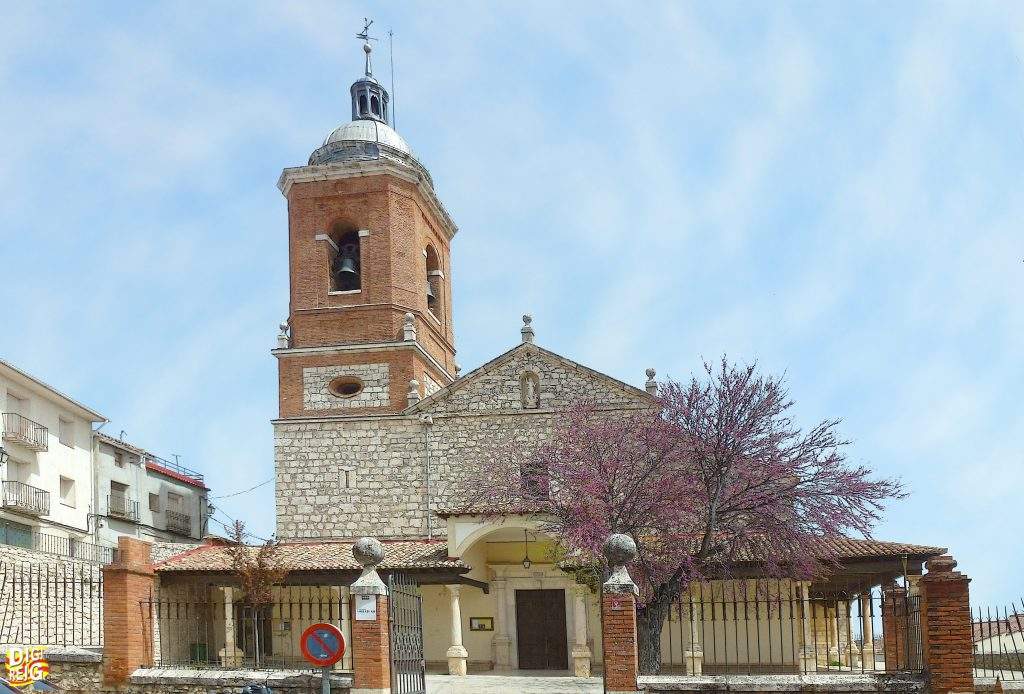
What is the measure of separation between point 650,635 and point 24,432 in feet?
78.7

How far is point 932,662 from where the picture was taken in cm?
1468

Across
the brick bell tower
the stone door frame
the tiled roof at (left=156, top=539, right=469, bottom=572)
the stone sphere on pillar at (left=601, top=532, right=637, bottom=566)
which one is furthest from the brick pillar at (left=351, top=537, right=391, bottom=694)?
the brick bell tower

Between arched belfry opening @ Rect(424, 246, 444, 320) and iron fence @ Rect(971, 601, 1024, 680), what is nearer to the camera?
iron fence @ Rect(971, 601, 1024, 680)

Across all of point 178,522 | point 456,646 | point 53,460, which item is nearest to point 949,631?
point 456,646

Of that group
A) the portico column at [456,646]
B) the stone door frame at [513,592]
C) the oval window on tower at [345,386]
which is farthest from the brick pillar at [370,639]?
the oval window on tower at [345,386]

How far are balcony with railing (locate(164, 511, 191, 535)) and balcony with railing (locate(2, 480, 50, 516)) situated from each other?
8852 millimetres

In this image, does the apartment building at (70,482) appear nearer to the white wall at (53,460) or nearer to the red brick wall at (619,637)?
the white wall at (53,460)

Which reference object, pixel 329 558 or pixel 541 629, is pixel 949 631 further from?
pixel 329 558

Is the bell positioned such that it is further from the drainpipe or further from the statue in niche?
the statue in niche

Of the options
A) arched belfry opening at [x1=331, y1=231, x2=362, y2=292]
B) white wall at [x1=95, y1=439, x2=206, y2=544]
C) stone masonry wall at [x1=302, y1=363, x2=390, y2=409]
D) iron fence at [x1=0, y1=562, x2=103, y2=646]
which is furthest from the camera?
white wall at [x1=95, y1=439, x2=206, y2=544]

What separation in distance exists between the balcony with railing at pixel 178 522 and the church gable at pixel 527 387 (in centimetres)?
1902

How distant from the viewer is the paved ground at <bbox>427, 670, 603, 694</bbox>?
19625 millimetres

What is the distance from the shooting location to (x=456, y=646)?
2728 cm
